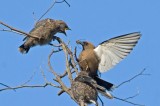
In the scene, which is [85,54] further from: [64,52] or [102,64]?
[64,52]

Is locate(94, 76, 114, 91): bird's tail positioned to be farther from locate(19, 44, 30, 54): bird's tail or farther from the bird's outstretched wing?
locate(19, 44, 30, 54): bird's tail

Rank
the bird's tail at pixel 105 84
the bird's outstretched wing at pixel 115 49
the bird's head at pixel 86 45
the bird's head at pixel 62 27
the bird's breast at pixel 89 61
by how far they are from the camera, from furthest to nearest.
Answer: the bird's head at pixel 62 27
the bird's head at pixel 86 45
the bird's breast at pixel 89 61
the bird's outstretched wing at pixel 115 49
the bird's tail at pixel 105 84

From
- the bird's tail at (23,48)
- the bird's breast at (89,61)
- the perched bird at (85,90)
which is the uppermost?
the bird's tail at (23,48)

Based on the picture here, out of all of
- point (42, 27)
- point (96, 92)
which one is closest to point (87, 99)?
point (96, 92)

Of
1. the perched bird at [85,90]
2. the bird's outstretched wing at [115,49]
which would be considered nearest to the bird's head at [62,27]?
the bird's outstretched wing at [115,49]

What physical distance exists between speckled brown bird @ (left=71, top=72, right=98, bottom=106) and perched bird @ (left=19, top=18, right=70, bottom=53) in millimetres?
1395

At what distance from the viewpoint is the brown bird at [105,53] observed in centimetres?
547

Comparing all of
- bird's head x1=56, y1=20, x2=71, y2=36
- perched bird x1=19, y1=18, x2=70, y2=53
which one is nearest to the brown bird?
perched bird x1=19, y1=18, x2=70, y2=53

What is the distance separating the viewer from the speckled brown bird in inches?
182

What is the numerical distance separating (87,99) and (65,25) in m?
2.30

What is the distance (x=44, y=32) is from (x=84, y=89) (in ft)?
6.57

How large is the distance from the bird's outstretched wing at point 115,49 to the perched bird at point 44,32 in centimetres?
74

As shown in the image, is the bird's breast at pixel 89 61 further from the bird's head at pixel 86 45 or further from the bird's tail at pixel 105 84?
the bird's tail at pixel 105 84

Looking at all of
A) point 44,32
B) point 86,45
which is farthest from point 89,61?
point 44,32
